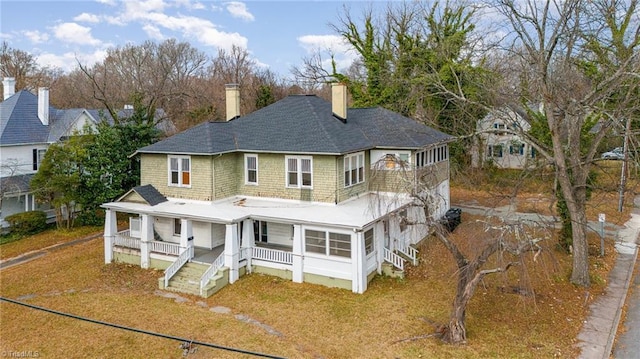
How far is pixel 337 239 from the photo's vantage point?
53.3 ft

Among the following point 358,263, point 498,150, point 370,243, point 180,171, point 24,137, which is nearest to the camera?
point 358,263

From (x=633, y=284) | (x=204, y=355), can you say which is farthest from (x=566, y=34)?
(x=204, y=355)

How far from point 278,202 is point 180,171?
4691mm

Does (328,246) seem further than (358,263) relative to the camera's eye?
Yes

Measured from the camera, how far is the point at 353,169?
19875mm

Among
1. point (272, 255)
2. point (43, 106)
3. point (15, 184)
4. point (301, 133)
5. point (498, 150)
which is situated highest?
point (43, 106)

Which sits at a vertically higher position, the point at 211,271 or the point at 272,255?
the point at 272,255

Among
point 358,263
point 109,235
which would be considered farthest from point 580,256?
point 109,235

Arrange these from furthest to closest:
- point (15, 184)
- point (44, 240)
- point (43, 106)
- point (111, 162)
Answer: point (43, 106) → point (111, 162) → point (15, 184) → point (44, 240)

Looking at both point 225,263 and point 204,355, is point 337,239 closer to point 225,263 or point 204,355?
point 225,263

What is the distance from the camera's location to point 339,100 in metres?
22.0

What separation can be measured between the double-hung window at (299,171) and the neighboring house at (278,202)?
0.15ft

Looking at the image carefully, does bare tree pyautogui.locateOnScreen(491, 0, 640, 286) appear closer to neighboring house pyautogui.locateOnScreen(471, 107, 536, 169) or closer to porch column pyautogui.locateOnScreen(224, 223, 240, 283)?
porch column pyautogui.locateOnScreen(224, 223, 240, 283)

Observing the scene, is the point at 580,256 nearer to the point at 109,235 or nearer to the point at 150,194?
the point at 150,194
